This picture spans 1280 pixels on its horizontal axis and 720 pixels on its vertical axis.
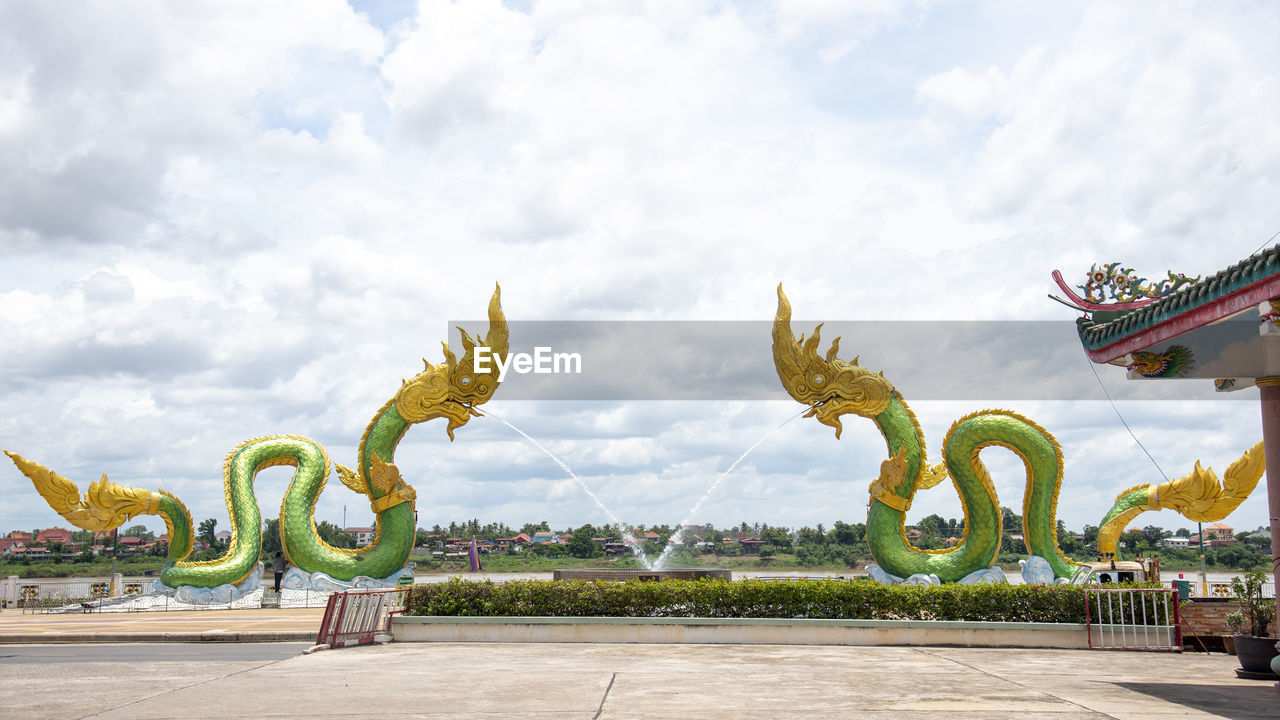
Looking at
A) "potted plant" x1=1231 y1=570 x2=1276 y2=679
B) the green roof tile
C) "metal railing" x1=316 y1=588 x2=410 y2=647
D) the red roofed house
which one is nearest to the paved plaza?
"potted plant" x1=1231 y1=570 x2=1276 y2=679

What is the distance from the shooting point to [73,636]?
16500 mm

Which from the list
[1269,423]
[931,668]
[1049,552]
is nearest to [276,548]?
[1049,552]

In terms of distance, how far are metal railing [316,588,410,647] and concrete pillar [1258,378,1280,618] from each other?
39.6 feet

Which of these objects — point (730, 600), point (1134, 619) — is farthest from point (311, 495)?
point (1134, 619)

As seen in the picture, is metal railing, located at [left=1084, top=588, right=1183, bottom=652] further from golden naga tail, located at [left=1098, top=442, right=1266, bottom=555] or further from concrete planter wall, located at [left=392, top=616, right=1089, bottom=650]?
golden naga tail, located at [left=1098, top=442, right=1266, bottom=555]

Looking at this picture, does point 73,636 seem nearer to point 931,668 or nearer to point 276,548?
point 931,668

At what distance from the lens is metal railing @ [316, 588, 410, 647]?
1416 centimetres

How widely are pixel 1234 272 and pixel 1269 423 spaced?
2.53 m

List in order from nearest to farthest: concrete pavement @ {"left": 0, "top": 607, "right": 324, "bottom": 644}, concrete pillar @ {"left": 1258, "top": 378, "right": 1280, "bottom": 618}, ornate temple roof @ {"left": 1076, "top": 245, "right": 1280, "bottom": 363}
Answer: ornate temple roof @ {"left": 1076, "top": 245, "right": 1280, "bottom": 363} < concrete pillar @ {"left": 1258, "top": 378, "right": 1280, "bottom": 618} < concrete pavement @ {"left": 0, "top": 607, "right": 324, "bottom": 644}

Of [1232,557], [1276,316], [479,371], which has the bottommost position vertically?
[1232,557]

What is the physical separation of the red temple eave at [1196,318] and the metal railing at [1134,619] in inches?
179

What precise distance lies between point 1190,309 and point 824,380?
1106 centimetres

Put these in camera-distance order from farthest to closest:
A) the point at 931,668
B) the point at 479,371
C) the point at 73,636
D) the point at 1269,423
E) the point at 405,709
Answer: the point at 479,371
the point at 73,636
the point at 931,668
the point at 1269,423
the point at 405,709

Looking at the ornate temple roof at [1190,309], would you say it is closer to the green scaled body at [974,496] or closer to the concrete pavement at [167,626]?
the green scaled body at [974,496]
